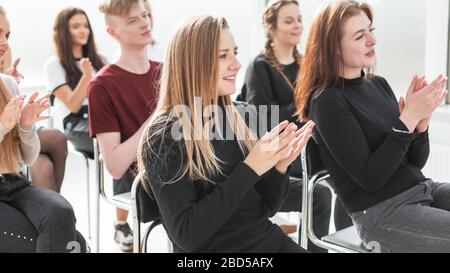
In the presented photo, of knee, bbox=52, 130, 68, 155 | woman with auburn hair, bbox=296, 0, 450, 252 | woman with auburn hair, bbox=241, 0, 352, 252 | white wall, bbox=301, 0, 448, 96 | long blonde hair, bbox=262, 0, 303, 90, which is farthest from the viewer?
white wall, bbox=301, 0, 448, 96

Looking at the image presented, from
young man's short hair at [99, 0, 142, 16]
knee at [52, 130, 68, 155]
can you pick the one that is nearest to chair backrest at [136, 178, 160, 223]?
young man's short hair at [99, 0, 142, 16]

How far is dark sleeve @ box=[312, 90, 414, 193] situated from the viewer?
5.27 ft

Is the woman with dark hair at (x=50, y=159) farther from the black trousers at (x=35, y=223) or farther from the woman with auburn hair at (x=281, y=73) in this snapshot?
the woman with auburn hair at (x=281, y=73)

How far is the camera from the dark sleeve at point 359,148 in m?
1.61

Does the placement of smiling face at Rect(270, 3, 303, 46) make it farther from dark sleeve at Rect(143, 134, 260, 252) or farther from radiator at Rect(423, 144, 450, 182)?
dark sleeve at Rect(143, 134, 260, 252)

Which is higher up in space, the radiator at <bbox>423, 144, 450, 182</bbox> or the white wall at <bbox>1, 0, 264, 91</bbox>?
the white wall at <bbox>1, 0, 264, 91</bbox>

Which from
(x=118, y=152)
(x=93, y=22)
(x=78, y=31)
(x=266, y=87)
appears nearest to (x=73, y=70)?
(x=78, y=31)

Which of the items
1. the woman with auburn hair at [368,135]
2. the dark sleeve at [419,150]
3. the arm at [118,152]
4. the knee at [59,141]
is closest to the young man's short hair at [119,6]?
the arm at [118,152]

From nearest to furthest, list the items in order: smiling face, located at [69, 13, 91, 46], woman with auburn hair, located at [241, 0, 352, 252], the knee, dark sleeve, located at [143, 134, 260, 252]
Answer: dark sleeve, located at [143, 134, 260, 252] < woman with auburn hair, located at [241, 0, 352, 252] < the knee < smiling face, located at [69, 13, 91, 46]

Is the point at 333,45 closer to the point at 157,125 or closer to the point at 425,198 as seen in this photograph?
the point at 425,198

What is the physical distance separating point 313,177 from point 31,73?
2904 millimetres

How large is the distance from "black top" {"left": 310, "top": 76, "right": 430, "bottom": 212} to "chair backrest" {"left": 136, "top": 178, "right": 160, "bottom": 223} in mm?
544

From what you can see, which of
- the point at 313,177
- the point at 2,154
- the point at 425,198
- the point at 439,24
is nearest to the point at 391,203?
the point at 425,198

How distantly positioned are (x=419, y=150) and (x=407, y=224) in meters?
0.30
